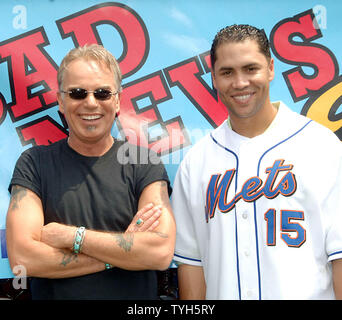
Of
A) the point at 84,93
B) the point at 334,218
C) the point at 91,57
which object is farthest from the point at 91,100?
the point at 334,218

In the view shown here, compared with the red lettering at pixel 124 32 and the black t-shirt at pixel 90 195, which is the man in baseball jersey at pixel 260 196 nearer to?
the black t-shirt at pixel 90 195

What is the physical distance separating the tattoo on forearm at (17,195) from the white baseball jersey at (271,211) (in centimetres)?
98

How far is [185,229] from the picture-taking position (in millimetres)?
2518

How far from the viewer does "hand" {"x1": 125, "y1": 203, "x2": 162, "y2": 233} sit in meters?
2.19

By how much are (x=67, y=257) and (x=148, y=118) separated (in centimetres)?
135

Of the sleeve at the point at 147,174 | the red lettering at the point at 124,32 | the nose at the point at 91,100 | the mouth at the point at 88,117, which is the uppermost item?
the red lettering at the point at 124,32

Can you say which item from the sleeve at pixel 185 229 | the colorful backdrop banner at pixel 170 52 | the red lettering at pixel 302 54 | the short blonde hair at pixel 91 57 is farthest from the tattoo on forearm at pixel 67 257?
the red lettering at pixel 302 54

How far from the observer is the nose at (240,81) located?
223 centimetres

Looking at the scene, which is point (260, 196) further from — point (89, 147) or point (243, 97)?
point (89, 147)

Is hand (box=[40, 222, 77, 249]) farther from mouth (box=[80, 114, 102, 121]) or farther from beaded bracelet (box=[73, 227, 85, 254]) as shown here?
mouth (box=[80, 114, 102, 121])

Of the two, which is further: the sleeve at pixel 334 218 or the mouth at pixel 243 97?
the mouth at pixel 243 97

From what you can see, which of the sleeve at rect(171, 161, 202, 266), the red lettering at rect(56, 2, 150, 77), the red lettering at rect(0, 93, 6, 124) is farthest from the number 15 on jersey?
the red lettering at rect(0, 93, 6, 124)

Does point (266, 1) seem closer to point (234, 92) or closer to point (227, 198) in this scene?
point (234, 92)
